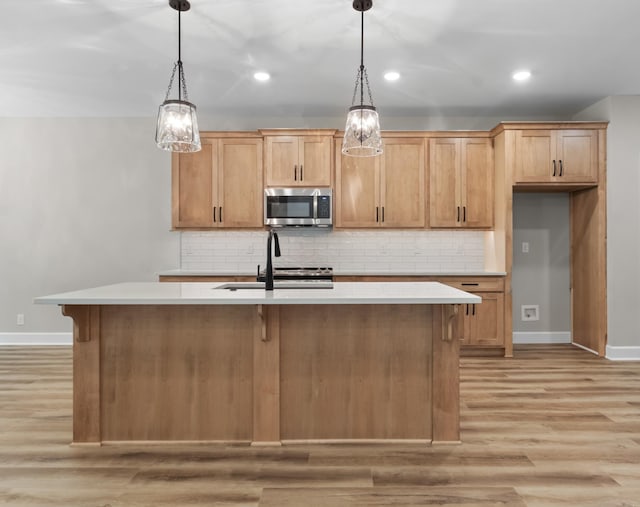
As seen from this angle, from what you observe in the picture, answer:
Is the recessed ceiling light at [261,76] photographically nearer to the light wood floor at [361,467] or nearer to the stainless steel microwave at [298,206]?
the stainless steel microwave at [298,206]

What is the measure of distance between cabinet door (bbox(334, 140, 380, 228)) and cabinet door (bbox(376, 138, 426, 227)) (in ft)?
0.27

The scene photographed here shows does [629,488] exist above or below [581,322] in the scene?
below

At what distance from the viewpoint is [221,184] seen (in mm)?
4949

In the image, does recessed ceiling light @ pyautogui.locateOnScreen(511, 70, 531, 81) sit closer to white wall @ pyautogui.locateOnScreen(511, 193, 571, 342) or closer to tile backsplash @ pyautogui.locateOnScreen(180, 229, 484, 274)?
white wall @ pyautogui.locateOnScreen(511, 193, 571, 342)

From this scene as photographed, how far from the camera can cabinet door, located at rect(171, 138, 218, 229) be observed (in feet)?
16.2

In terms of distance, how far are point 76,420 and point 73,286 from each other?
3230mm

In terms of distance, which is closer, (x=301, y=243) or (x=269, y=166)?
(x=269, y=166)

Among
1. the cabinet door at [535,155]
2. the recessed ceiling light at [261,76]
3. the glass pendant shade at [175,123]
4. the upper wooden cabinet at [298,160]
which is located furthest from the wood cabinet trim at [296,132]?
the glass pendant shade at [175,123]

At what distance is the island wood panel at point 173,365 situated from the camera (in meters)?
2.54

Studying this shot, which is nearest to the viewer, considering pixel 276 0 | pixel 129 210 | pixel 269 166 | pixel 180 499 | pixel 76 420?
pixel 180 499

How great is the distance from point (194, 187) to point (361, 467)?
142 inches

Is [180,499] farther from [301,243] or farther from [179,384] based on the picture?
[301,243]

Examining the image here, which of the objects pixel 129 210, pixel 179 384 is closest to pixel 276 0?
pixel 179 384

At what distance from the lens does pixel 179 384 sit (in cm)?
255
